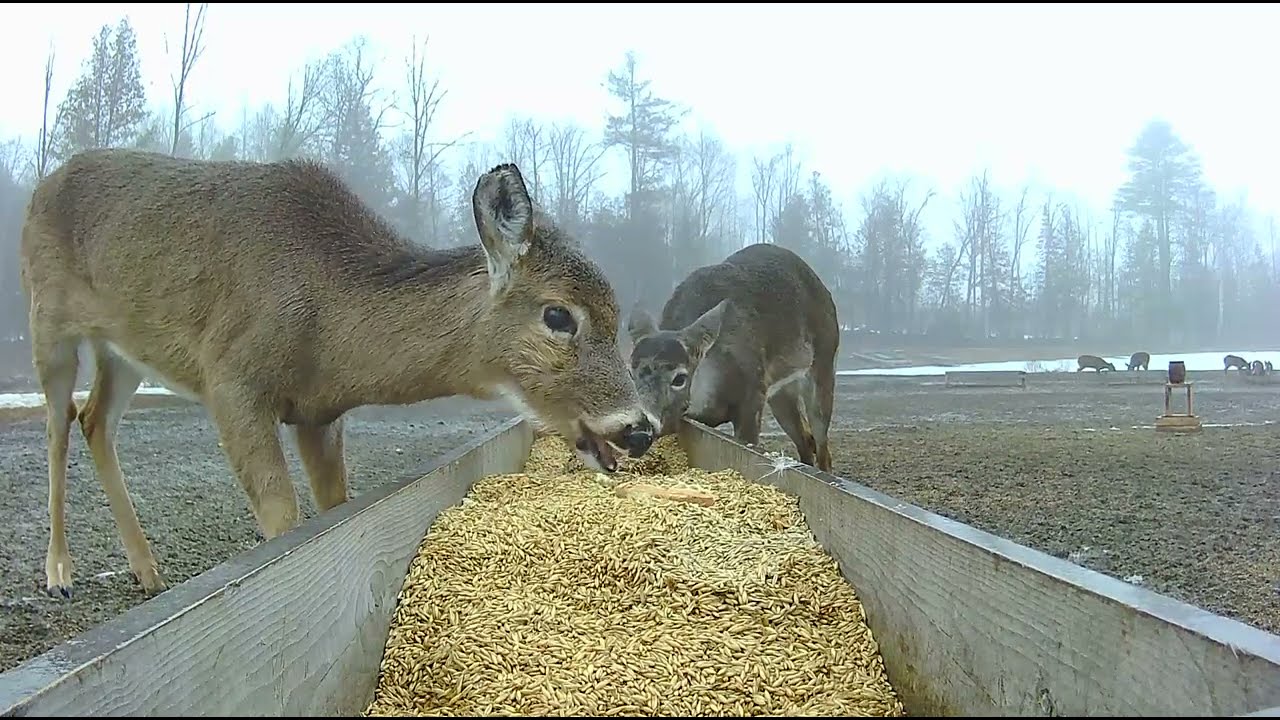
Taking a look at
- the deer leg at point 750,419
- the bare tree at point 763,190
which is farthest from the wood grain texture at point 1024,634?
the bare tree at point 763,190

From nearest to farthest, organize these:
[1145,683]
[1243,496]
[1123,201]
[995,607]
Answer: [1145,683] → [995,607] → [1243,496] → [1123,201]

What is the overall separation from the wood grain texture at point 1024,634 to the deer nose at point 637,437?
67 centimetres

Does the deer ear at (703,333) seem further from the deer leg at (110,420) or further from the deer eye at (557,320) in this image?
the deer leg at (110,420)

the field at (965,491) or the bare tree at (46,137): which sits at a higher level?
the bare tree at (46,137)

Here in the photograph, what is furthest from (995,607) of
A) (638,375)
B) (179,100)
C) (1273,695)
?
(179,100)

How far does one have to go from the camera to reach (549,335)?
2428 millimetres

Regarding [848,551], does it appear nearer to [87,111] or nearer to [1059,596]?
[1059,596]

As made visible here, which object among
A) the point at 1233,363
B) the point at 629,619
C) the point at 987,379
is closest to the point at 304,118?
the point at 629,619

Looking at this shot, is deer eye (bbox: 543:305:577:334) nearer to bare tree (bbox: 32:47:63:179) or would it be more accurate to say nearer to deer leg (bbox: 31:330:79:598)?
deer leg (bbox: 31:330:79:598)

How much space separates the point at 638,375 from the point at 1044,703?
3412mm

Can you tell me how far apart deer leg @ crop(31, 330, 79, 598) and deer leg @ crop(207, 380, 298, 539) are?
0.99 m

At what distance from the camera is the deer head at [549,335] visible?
2.37 m

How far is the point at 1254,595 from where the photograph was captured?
Result: 8.39 feet

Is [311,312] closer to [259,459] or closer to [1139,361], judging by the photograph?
[259,459]
